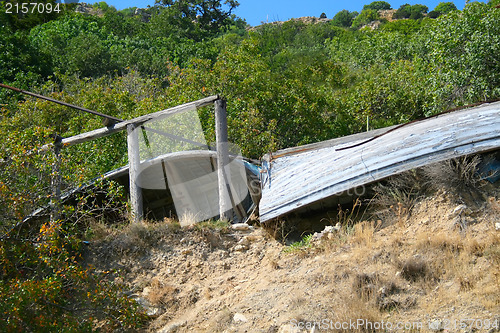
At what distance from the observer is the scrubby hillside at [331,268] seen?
6.58 meters

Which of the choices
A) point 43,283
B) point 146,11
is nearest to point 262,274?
point 43,283

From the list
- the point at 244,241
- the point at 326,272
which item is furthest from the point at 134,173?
the point at 326,272

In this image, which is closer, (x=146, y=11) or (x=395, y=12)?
(x=146, y=11)

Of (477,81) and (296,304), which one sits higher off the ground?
(477,81)

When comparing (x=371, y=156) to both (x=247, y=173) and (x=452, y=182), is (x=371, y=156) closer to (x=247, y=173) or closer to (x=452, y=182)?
(x=452, y=182)

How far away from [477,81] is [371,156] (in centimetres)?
758

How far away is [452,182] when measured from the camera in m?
8.02

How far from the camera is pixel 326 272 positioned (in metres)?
7.50

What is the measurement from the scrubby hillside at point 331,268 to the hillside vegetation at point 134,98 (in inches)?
28.1

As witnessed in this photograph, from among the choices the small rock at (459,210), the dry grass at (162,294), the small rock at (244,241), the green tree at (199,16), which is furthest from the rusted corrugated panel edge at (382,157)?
the green tree at (199,16)

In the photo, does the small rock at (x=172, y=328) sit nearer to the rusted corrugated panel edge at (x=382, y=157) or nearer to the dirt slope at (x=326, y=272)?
the dirt slope at (x=326, y=272)

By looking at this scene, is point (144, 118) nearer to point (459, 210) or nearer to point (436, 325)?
point (459, 210)

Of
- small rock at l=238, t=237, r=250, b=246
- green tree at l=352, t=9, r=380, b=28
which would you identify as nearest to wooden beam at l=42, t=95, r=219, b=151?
small rock at l=238, t=237, r=250, b=246

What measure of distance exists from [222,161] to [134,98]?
942 centimetres
